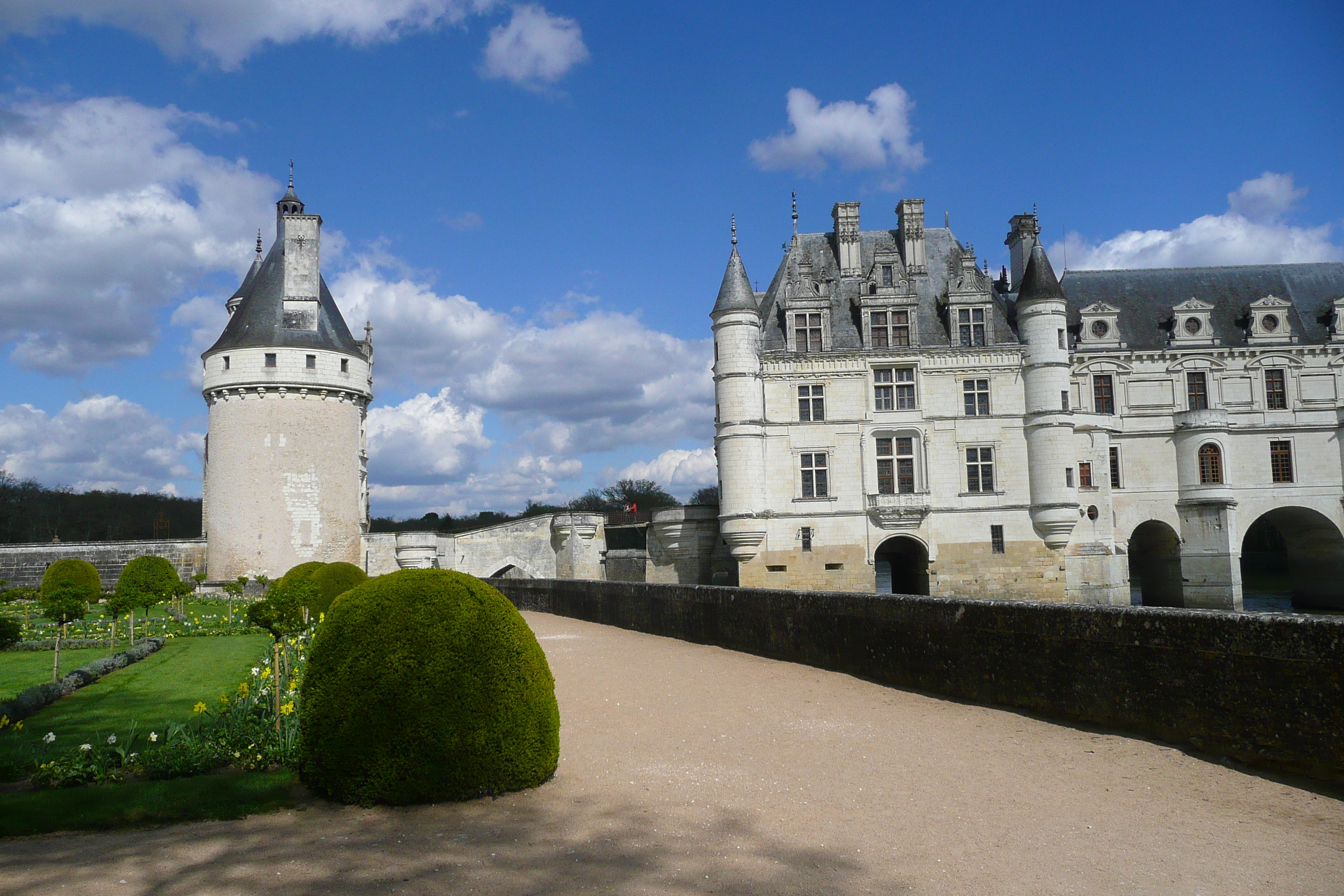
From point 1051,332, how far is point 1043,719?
24.3 meters

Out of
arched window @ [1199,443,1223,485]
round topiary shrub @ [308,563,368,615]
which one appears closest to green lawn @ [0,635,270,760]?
round topiary shrub @ [308,563,368,615]

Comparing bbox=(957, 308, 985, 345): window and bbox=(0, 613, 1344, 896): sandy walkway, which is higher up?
bbox=(957, 308, 985, 345): window

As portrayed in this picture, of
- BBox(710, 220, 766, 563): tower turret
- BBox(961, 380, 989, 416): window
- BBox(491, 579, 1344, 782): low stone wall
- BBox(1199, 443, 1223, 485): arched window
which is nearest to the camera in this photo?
BBox(491, 579, 1344, 782): low stone wall

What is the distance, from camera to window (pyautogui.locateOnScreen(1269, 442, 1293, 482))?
101 feet

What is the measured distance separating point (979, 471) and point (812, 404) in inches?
239

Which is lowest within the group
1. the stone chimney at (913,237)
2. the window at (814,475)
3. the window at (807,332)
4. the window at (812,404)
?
the window at (814,475)

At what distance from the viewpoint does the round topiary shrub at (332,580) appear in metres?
17.7

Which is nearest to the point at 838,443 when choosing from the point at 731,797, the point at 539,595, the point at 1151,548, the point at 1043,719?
the point at 539,595

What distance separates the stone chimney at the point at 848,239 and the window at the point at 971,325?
389cm

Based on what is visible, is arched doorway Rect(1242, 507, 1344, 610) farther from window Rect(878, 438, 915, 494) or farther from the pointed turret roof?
the pointed turret roof

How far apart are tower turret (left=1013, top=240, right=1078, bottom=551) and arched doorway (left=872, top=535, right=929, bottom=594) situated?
3.87 m

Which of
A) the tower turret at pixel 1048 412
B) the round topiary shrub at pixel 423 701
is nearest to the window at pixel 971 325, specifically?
the tower turret at pixel 1048 412

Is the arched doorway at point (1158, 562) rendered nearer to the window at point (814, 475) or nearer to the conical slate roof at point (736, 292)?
the window at point (814, 475)

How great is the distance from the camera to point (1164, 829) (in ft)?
16.1
